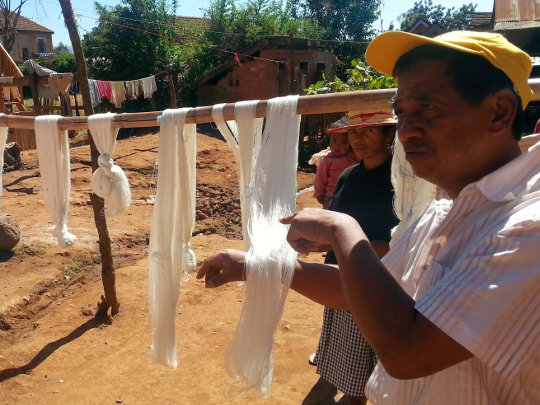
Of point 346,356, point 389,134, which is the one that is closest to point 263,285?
point 346,356

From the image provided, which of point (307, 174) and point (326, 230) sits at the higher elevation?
point (326, 230)

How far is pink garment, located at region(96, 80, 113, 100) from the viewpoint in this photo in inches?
418

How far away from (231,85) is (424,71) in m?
14.3

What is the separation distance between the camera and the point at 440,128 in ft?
3.16

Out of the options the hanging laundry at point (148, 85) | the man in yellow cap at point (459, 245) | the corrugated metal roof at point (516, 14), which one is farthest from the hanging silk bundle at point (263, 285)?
the hanging laundry at point (148, 85)

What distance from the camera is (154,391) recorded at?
314 centimetres

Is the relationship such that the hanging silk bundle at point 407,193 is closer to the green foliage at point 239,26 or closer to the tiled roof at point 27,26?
the green foliage at point 239,26

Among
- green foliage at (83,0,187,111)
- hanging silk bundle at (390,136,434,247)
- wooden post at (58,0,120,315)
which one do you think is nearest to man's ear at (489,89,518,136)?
hanging silk bundle at (390,136,434,247)

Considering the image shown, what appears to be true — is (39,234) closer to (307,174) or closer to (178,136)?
(178,136)

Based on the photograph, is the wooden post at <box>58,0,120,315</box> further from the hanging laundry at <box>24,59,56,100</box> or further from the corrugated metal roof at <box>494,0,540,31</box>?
the corrugated metal roof at <box>494,0,540,31</box>

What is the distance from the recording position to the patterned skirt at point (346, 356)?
2.32m

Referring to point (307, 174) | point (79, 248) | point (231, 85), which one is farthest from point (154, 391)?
point (231, 85)

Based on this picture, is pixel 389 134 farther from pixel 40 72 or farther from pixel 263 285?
pixel 40 72

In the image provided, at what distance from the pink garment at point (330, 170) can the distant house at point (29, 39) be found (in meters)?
37.3
